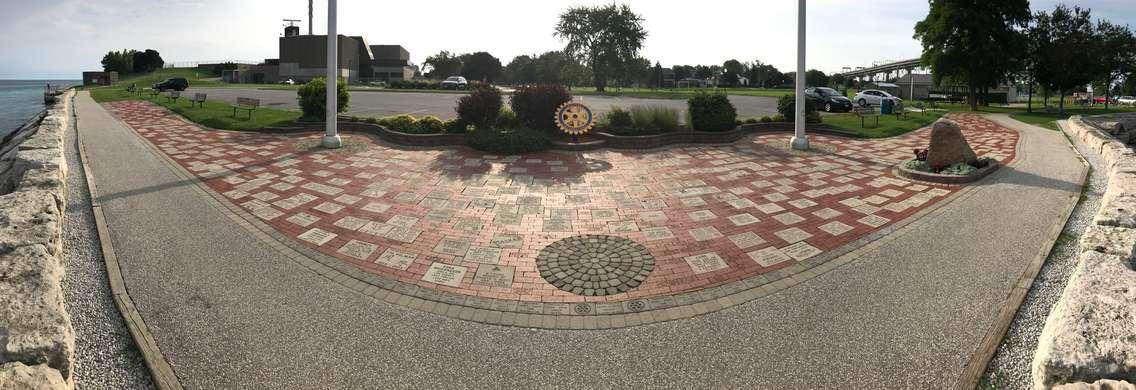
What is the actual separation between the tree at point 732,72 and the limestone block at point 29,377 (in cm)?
11151

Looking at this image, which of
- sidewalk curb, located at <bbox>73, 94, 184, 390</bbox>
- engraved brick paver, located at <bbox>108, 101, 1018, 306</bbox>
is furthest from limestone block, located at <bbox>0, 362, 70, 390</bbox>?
engraved brick paver, located at <bbox>108, 101, 1018, 306</bbox>

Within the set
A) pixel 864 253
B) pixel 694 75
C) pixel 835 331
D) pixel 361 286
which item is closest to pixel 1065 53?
pixel 864 253

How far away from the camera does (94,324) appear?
4.68 meters

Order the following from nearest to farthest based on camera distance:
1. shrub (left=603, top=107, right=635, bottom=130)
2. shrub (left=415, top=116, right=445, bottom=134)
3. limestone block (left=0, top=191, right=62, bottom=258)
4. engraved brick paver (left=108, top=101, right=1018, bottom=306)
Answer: limestone block (left=0, top=191, right=62, bottom=258), engraved brick paver (left=108, top=101, right=1018, bottom=306), shrub (left=415, top=116, right=445, bottom=134), shrub (left=603, top=107, right=635, bottom=130)

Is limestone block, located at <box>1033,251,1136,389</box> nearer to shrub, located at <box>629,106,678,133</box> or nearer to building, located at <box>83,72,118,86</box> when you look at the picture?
shrub, located at <box>629,106,678,133</box>

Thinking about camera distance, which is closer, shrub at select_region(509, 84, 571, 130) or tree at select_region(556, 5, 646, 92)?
shrub at select_region(509, 84, 571, 130)

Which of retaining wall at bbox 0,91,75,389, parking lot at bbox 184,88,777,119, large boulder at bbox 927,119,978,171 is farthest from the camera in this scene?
parking lot at bbox 184,88,777,119

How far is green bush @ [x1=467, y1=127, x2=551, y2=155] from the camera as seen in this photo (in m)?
13.1

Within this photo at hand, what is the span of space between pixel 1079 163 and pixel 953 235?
9012 millimetres

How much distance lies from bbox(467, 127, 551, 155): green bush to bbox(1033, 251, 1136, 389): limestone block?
10.3 metres

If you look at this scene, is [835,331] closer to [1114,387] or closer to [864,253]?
[1114,387]

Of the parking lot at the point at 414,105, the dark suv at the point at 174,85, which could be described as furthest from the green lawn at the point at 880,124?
the dark suv at the point at 174,85

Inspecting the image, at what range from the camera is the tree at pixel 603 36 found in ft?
176

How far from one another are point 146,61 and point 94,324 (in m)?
114
